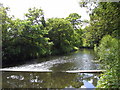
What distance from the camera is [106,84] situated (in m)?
3.16

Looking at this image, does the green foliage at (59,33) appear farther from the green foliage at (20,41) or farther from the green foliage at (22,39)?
the green foliage at (20,41)

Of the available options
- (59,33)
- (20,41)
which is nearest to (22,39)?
(20,41)

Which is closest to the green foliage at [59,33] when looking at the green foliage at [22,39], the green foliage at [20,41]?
the green foliage at [22,39]

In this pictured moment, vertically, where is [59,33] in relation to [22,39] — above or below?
above

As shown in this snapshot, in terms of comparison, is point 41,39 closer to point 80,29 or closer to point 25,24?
point 25,24

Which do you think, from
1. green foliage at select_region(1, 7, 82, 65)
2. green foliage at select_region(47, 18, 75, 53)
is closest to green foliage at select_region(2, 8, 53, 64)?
green foliage at select_region(1, 7, 82, 65)

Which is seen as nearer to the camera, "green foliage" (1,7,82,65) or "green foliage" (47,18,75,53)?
"green foliage" (1,7,82,65)

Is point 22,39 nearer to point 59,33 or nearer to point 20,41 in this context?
point 20,41

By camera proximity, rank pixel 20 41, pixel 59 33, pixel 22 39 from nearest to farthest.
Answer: pixel 20 41, pixel 22 39, pixel 59 33

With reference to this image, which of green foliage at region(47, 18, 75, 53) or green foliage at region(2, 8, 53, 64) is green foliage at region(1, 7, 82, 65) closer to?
green foliage at region(2, 8, 53, 64)

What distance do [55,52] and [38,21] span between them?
4.14 metres

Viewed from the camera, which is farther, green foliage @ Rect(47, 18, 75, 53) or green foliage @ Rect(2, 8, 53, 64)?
green foliage @ Rect(47, 18, 75, 53)

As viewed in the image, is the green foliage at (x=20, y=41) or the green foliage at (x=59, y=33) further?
the green foliage at (x=59, y=33)

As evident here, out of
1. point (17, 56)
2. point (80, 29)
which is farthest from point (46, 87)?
point (80, 29)
